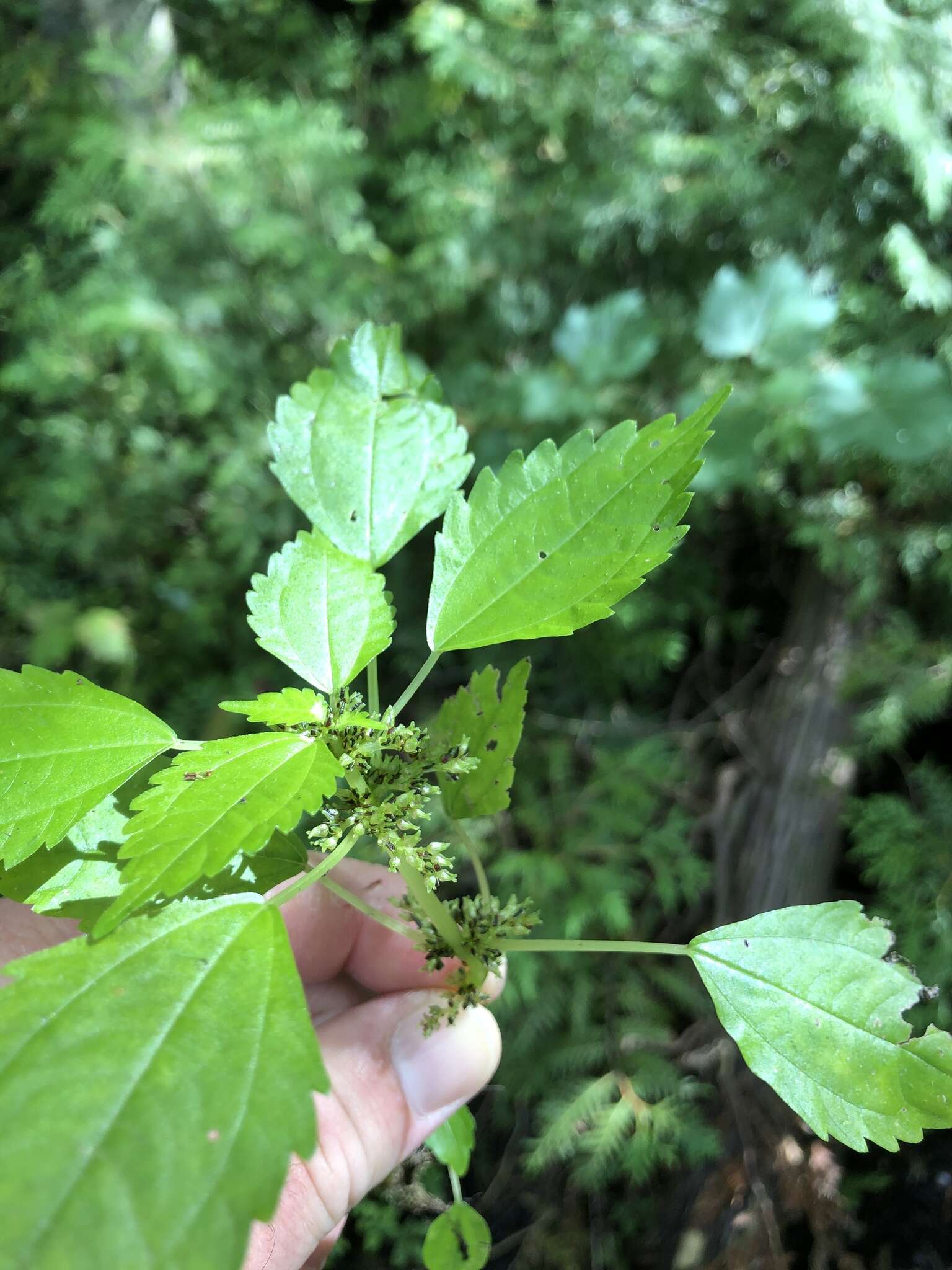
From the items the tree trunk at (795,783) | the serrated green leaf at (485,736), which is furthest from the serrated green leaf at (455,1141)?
the tree trunk at (795,783)

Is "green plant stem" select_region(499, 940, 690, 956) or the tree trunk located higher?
"green plant stem" select_region(499, 940, 690, 956)

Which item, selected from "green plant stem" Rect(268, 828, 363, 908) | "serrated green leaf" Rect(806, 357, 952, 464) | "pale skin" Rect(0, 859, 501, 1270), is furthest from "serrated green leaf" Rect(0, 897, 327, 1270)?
"serrated green leaf" Rect(806, 357, 952, 464)

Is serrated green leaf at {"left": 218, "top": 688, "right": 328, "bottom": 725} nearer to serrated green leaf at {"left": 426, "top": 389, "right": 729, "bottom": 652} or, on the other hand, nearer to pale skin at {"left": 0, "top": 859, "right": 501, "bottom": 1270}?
serrated green leaf at {"left": 426, "top": 389, "right": 729, "bottom": 652}

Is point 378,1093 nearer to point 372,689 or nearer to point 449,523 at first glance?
point 372,689

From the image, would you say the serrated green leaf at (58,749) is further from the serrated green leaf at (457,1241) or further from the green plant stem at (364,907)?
the serrated green leaf at (457,1241)

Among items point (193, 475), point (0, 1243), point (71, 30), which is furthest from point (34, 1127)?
point (71, 30)

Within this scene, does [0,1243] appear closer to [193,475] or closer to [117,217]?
[193,475]

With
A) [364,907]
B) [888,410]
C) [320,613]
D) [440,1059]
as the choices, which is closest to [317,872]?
[364,907]
